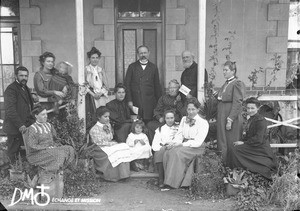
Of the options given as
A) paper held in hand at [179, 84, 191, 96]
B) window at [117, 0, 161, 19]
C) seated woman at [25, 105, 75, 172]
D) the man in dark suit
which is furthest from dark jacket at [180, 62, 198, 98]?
the man in dark suit

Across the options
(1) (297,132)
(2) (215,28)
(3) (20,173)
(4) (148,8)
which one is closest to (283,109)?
(1) (297,132)

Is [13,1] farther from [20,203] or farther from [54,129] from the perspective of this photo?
[20,203]

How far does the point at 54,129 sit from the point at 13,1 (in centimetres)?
347

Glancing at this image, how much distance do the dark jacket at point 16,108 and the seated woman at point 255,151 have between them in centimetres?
308

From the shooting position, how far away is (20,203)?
429 centimetres

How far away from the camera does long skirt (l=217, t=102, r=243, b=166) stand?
4.80 metres

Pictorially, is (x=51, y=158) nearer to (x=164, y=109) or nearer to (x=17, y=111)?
(x=17, y=111)

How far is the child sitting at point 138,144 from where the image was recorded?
509 cm

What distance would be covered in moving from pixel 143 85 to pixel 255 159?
92.5 inches

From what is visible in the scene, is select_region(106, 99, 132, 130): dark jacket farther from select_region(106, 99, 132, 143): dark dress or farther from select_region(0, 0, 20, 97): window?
select_region(0, 0, 20, 97): window

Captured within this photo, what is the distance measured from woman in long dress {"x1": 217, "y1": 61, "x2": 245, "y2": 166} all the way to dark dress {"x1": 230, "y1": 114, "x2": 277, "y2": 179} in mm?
168

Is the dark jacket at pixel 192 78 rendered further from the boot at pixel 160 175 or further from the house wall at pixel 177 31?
the boot at pixel 160 175

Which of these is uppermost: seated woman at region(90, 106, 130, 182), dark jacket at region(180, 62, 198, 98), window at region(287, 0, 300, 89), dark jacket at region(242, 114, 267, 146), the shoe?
window at region(287, 0, 300, 89)

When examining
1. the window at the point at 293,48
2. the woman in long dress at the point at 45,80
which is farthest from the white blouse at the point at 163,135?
the window at the point at 293,48
